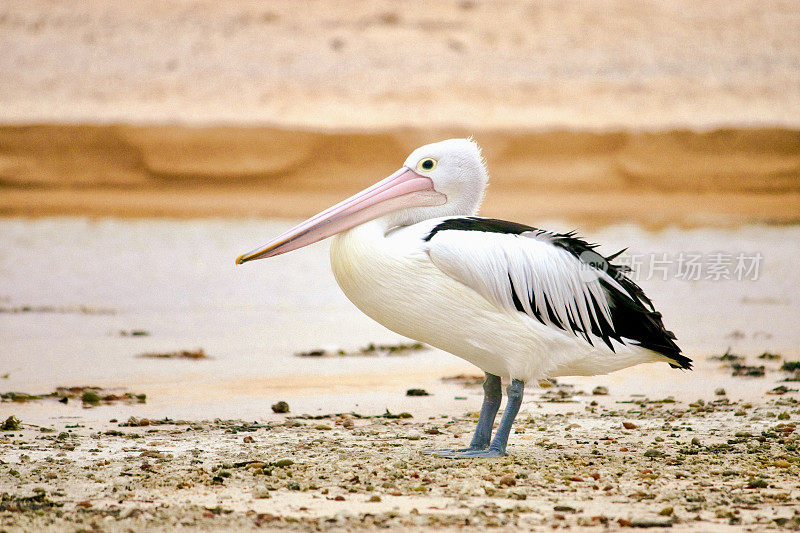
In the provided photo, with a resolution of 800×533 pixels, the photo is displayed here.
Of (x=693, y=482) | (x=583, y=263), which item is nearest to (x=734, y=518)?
(x=693, y=482)

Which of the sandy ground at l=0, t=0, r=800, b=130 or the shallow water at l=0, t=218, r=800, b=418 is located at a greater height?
the sandy ground at l=0, t=0, r=800, b=130

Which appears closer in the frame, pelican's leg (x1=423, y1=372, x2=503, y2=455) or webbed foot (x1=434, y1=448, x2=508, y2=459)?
webbed foot (x1=434, y1=448, x2=508, y2=459)

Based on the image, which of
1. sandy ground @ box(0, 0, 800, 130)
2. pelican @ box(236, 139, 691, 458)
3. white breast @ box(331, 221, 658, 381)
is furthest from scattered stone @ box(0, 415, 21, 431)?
sandy ground @ box(0, 0, 800, 130)

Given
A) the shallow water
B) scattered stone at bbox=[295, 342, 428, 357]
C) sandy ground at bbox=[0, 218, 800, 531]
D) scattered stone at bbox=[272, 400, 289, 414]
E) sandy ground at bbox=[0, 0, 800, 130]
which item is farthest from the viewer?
sandy ground at bbox=[0, 0, 800, 130]

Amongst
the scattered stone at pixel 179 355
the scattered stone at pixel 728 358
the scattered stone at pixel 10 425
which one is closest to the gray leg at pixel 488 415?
the scattered stone at pixel 10 425

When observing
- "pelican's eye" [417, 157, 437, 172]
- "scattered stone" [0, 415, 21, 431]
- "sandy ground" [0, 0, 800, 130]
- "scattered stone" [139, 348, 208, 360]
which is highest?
"sandy ground" [0, 0, 800, 130]

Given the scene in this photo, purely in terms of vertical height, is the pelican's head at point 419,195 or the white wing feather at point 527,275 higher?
the pelican's head at point 419,195

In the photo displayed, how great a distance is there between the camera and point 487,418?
456cm

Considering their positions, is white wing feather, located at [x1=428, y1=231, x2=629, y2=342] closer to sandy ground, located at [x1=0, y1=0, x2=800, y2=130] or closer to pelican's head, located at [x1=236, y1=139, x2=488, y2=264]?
pelican's head, located at [x1=236, y1=139, x2=488, y2=264]

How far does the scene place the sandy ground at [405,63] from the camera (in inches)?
1001

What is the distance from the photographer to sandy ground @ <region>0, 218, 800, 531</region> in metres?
3.53

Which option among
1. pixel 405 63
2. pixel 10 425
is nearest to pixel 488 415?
pixel 10 425

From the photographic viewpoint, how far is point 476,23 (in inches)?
1175

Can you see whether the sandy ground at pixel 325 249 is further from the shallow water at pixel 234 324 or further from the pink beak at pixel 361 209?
the pink beak at pixel 361 209
